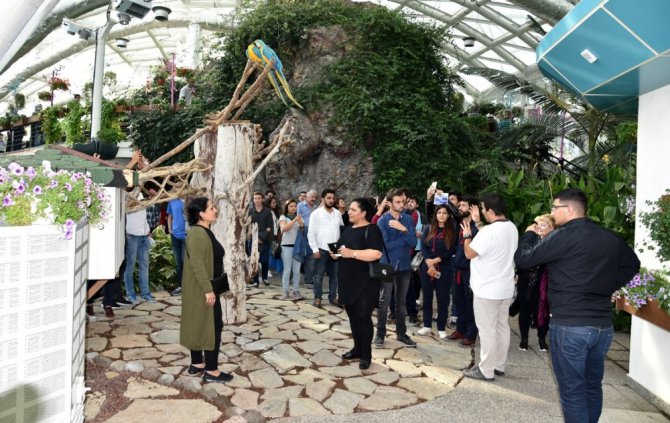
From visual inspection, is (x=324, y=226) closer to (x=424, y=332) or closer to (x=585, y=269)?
(x=424, y=332)

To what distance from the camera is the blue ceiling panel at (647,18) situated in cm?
337

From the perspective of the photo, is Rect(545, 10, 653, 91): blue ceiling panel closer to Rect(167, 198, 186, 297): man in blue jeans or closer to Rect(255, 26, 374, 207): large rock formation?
Rect(167, 198, 186, 297): man in blue jeans

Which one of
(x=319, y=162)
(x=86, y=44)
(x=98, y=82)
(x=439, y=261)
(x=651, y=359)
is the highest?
(x=86, y=44)

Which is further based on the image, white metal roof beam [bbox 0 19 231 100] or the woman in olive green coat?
white metal roof beam [bbox 0 19 231 100]

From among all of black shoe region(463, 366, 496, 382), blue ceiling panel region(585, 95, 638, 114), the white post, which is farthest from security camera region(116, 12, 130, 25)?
black shoe region(463, 366, 496, 382)

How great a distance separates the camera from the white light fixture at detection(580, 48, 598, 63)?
13.9ft

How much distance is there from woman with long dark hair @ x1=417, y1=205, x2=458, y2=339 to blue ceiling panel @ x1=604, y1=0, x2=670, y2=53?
3.28 m

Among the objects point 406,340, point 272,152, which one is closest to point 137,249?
point 272,152

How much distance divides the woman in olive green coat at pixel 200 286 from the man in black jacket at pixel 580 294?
2788mm

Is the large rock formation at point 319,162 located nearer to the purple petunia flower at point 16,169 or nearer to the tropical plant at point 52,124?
the tropical plant at point 52,124

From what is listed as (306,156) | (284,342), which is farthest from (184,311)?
(306,156)

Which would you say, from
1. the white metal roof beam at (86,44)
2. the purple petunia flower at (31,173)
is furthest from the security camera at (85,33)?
the white metal roof beam at (86,44)

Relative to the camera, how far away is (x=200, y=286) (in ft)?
15.3

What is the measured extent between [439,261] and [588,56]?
9.97ft
